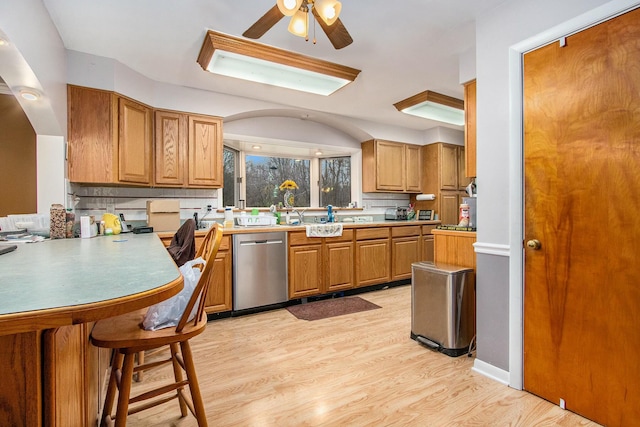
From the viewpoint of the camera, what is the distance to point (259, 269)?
3410mm

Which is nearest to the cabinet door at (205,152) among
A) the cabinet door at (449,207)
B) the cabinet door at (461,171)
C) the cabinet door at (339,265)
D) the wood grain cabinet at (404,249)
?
the cabinet door at (339,265)

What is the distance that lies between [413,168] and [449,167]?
0.57 metres

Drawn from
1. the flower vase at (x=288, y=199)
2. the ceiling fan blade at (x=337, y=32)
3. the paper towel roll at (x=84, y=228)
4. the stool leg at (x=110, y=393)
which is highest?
the ceiling fan blade at (x=337, y=32)

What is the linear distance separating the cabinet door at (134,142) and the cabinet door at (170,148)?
9cm

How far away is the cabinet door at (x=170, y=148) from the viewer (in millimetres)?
3270

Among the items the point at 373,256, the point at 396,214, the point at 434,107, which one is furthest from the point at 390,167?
the point at 373,256

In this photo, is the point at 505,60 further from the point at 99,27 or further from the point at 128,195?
the point at 128,195

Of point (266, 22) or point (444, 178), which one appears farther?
point (444, 178)

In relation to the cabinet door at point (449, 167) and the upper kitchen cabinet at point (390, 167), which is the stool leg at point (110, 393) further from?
the cabinet door at point (449, 167)

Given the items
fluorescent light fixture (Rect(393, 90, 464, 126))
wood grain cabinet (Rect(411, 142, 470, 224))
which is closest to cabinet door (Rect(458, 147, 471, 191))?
wood grain cabinet (Rect(411, 142, 470, 224))

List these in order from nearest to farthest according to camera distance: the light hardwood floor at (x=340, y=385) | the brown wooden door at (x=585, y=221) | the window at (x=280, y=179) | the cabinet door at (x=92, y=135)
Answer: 1. the brown wooden door at (x=585, y=221)
2. the light hardwood floor at (x=340, y=385)
3. the cabinet door at (x=92, y=135)
4. the window at (x=280, y=179)

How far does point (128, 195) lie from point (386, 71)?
9.70ft

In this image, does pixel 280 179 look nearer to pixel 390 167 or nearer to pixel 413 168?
pixel 390 167

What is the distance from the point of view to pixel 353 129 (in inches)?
188
